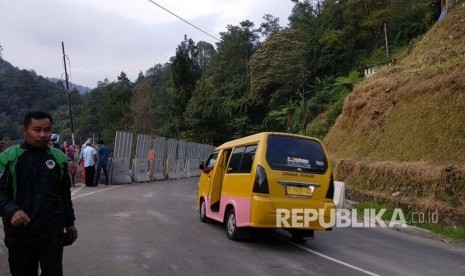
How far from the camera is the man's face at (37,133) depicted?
159 inches

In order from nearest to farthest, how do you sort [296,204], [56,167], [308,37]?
[56,167], [296,204], [308,37]

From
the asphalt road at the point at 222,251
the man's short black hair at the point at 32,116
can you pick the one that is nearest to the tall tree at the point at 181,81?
the asphalt road at the point at 222,251

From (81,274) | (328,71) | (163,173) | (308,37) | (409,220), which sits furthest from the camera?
(308,37)

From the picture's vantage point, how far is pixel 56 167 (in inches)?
161

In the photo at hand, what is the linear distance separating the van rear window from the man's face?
16.6ft

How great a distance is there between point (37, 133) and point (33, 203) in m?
0.59

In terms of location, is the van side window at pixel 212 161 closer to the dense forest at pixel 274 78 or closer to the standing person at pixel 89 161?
the standing person at pixel 89 161

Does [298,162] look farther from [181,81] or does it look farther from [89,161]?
[181,81]

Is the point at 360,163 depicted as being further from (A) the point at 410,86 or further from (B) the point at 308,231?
(B) the point at 308,231

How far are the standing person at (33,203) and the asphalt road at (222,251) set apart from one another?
2.41 m

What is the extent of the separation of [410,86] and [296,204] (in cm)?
1362

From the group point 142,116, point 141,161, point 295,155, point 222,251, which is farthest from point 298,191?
point 142,116

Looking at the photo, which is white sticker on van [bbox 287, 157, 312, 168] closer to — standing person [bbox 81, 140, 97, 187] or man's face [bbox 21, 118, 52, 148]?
man's face [bbox 21, 118, 52, 148]

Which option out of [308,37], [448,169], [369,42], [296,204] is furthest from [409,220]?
[308,37]
